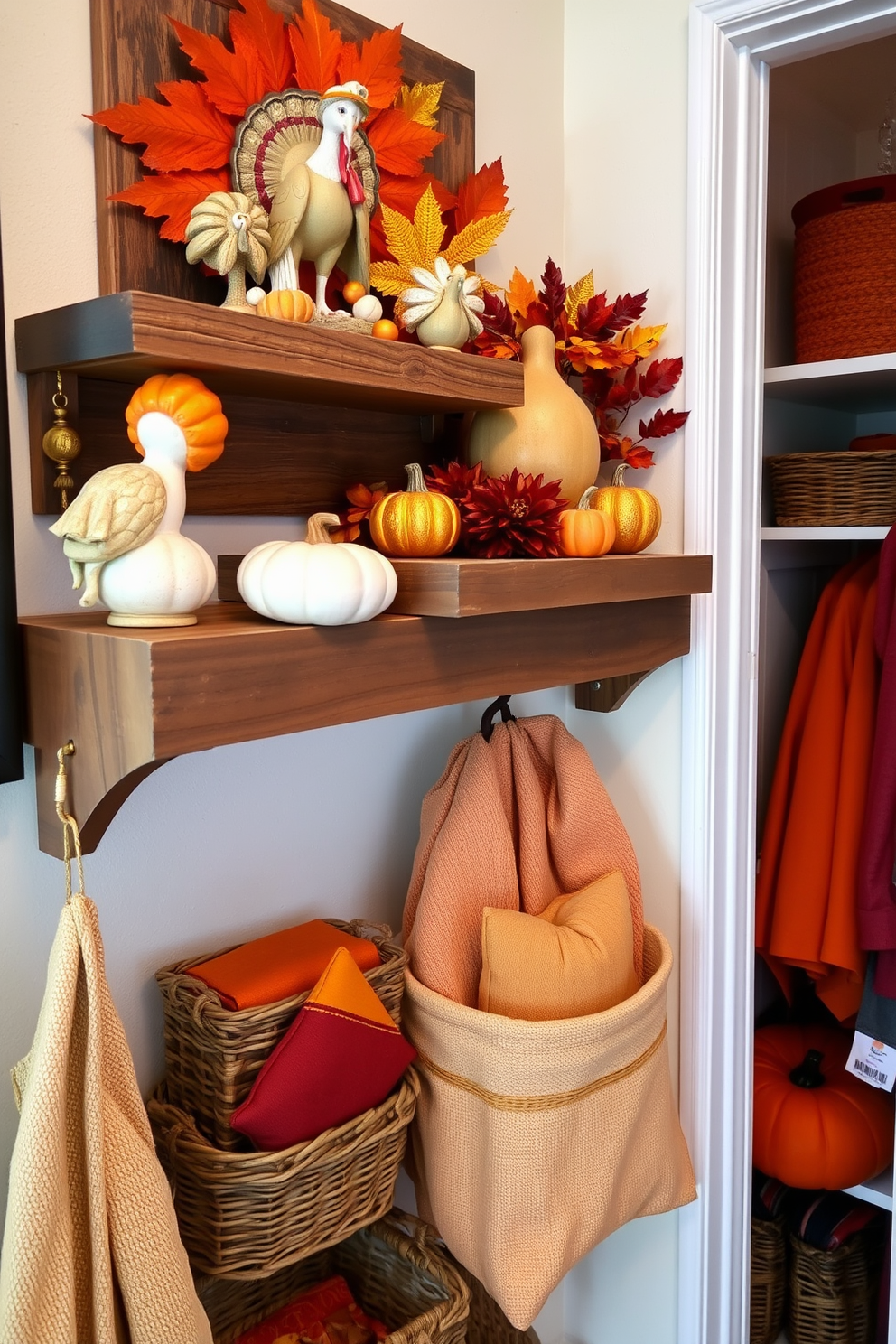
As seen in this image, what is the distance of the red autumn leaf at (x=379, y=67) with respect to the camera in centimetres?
97

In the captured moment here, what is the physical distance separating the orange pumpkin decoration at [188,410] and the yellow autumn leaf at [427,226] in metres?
0.36

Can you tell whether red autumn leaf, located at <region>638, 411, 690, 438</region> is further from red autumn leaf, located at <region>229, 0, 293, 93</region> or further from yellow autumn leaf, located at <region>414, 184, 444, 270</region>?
red autumn leaf, located at <region>229, 0, 293, 93</region>

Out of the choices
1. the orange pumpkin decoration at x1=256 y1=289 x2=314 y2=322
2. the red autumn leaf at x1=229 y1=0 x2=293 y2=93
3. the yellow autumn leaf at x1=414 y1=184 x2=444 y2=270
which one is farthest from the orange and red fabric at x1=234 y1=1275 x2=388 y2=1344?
the red autumn leaf at x1=229 y1=0 x2=293 y2=93

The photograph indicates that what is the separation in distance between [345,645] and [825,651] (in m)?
1.14

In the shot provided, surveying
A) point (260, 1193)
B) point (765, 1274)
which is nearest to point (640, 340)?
point (260, 1193)

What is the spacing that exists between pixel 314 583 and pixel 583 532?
36cm

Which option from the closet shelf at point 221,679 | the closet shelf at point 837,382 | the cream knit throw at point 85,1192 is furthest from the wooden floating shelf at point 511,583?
the closet shelf at point 837,382

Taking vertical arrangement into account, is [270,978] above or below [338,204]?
below

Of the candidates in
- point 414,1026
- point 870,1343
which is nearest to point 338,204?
point 414,1026

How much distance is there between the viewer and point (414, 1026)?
3.46 feet

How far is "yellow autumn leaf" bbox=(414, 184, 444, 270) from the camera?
101 centimetres

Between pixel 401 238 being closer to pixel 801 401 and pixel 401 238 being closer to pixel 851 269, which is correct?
pixel 851 269

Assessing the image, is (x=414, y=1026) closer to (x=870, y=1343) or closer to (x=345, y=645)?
(x=345, y=645)

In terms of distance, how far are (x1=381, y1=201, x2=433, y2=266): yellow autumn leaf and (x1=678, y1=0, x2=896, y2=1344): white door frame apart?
0.39 m
